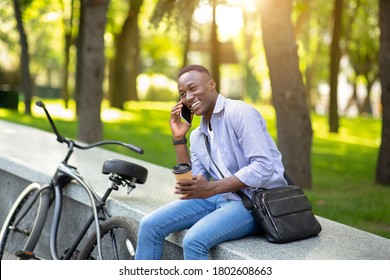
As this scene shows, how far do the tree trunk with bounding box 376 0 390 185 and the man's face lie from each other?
7.49m

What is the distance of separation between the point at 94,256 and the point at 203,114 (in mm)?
1526

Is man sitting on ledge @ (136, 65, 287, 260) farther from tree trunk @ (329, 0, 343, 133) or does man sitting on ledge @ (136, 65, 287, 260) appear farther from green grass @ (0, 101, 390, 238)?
tree trunk @ (329, 0, 343, 133)

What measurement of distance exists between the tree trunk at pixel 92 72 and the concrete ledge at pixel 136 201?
7.45 feet

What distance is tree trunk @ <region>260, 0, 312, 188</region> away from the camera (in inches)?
401

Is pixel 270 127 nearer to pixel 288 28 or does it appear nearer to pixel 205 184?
pixel 288 28

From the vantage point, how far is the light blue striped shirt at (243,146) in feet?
15.0

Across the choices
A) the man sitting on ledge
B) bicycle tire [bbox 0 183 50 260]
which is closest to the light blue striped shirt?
the man sitting on ledge

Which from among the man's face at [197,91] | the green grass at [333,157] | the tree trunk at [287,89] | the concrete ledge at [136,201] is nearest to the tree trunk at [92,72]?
the green grass at [333,157]

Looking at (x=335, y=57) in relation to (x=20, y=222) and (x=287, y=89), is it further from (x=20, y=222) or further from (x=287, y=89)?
(x=20, y=222)

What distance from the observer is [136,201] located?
5980 millimetres

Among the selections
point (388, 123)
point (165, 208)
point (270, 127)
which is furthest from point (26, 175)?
point (270, 127)

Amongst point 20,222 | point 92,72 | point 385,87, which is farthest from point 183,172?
point 92,72

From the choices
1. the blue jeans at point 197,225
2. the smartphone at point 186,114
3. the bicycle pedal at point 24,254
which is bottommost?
the bicycle pedal at point 24,254

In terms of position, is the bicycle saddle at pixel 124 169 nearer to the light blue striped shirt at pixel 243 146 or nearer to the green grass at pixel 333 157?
the light blue striped shirt at pixel 243 146
